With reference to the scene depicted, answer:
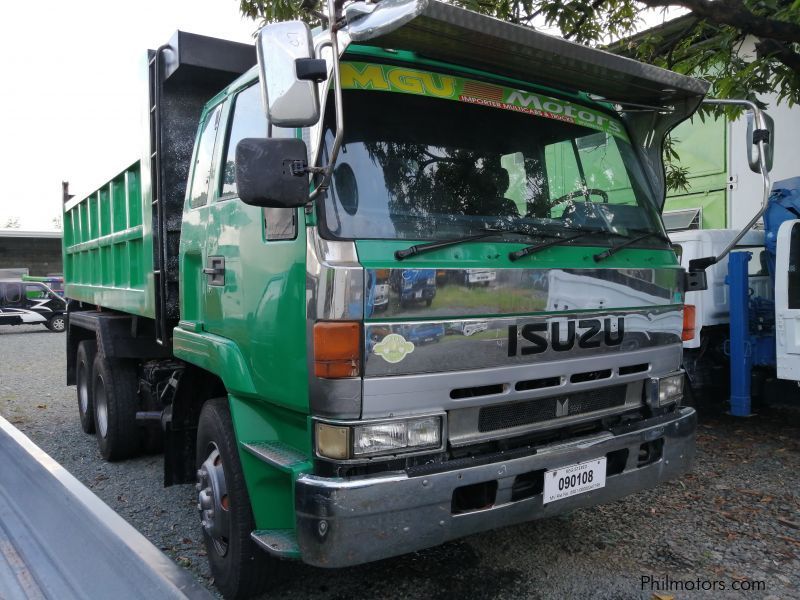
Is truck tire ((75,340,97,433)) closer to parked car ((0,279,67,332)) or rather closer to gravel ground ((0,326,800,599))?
gravel ground ((0,326,800,599))

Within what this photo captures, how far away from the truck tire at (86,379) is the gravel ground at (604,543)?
1.81 ft

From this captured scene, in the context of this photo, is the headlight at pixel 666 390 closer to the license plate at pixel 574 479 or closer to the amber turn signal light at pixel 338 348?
the license plate at pixel 574 479

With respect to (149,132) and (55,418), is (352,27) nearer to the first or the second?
(149,132)

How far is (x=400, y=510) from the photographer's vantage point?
7.56 feet

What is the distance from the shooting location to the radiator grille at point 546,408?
2.62 meters

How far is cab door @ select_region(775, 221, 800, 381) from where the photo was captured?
16.0 ft

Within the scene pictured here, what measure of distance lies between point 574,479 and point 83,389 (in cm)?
498

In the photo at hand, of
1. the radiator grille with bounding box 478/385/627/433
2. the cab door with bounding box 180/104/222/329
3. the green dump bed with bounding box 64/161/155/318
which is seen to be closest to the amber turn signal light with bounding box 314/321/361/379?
the radiator grille with bounding box 478/385/627/433

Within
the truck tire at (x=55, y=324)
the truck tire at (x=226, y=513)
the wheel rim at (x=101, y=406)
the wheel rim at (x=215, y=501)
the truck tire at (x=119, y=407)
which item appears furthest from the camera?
the truck tire at (x=55, y=324)

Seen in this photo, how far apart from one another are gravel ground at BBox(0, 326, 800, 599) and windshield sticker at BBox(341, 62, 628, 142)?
210cm

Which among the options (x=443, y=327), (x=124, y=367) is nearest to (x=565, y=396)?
(x=443, y=327)

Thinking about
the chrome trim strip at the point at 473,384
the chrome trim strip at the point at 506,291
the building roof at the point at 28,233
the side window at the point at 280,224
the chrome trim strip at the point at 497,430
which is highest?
the building roof at the point at 28,233

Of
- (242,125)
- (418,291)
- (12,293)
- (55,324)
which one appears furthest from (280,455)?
(55,324)

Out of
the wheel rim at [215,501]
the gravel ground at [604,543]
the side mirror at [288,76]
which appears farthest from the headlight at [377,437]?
the side mirror at [288,76]
